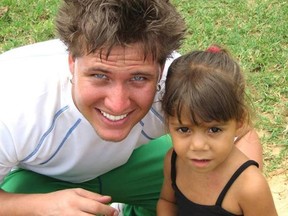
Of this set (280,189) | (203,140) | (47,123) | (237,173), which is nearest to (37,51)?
(47,123)

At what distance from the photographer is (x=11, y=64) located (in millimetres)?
2438

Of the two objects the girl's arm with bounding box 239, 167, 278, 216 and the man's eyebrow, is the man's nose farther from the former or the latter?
the girl's arm with bounding box 239, 167, 278, 216

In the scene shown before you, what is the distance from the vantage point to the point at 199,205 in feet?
7.76

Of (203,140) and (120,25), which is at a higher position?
(120,25)

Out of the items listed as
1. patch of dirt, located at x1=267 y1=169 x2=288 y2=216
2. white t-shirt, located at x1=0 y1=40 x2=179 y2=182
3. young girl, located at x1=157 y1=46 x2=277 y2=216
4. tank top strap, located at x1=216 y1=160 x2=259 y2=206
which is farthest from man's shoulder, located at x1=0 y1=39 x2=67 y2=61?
patch of dirt, located at x1=267 y1=169 x2=288 y2=216

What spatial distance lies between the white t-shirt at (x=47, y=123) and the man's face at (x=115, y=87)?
0.49 ft

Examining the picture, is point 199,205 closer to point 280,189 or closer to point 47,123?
point 47,123

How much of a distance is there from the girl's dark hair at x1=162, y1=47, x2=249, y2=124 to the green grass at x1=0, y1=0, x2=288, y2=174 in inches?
50.0

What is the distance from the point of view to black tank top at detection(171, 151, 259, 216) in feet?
7.43

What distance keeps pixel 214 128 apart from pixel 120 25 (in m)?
0.48

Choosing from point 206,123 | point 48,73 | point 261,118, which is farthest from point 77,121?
→ point 261,118

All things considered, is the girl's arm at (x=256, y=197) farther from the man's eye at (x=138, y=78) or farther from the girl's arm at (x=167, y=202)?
the man's eye at (x=138, y=78)

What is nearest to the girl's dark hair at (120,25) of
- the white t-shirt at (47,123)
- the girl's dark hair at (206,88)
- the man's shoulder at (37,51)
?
the girl's dark hair at (206,88)

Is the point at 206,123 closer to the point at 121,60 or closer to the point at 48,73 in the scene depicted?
the point at 121,60
